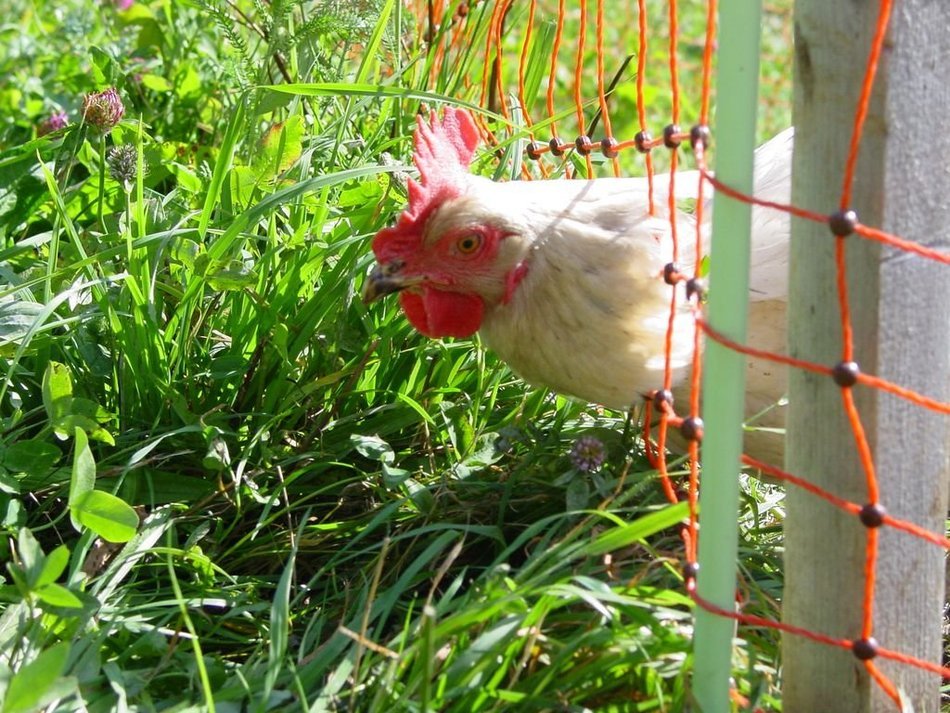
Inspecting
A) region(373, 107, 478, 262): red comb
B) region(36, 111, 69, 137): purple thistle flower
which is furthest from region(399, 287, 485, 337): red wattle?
region(36, 111, 69, 137): purple thistle flower

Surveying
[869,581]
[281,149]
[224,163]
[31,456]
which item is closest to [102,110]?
[224,163]

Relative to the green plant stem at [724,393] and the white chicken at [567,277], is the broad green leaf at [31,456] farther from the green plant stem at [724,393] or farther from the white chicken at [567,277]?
the green plant stem at [724,393]

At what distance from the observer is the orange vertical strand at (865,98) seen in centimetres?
134

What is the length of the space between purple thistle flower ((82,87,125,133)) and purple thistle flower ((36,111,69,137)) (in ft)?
2.42

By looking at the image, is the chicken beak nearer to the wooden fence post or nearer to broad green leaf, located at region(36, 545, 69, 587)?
broad green leaf, located at region(36, 545, 69, 587)

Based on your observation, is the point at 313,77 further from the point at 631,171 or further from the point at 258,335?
the point at 631,171

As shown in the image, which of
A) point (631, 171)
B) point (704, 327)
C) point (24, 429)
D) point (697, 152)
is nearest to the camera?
point (704, 327)

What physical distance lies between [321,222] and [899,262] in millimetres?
1300

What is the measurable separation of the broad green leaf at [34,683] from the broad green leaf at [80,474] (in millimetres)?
336

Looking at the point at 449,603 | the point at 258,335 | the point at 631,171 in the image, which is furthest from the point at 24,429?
the point at 631,171

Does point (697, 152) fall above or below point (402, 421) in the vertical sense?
above

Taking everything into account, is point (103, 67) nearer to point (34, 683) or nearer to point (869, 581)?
point (34, 683)

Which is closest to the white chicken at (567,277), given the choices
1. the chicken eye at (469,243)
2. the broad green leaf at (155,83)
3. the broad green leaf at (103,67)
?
the chicken eye at (469,243)

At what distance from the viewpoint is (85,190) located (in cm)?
267
